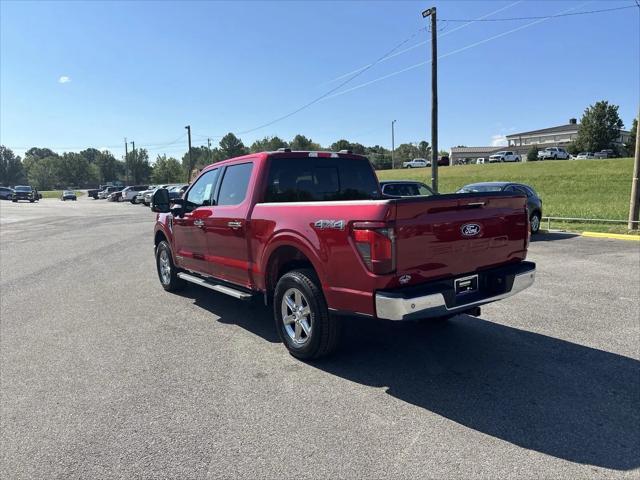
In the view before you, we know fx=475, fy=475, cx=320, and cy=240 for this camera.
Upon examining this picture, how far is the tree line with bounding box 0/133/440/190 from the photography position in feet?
340

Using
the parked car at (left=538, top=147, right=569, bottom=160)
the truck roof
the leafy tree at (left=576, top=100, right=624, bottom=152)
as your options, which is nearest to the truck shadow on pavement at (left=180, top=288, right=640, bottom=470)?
the truck roof

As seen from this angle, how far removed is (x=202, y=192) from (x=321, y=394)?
11.9 feet

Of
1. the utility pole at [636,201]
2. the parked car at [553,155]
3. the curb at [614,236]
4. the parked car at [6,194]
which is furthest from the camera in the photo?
the parked car at [553,155]

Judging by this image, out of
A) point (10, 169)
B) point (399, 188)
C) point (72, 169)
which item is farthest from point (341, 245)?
point (10, 169)

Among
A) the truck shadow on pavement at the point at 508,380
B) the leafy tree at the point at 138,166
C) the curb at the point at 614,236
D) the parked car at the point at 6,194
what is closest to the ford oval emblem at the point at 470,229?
the truck shadow on pavement at the point at 508,380

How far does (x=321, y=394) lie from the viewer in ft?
12.6

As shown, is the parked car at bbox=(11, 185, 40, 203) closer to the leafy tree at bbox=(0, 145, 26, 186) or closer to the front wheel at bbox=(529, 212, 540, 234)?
the front wheel at bbox=(529, 212, 540, 234)

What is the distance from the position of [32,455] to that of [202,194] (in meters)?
3.97

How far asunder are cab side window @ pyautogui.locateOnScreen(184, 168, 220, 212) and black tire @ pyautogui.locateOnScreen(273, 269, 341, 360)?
2.14m

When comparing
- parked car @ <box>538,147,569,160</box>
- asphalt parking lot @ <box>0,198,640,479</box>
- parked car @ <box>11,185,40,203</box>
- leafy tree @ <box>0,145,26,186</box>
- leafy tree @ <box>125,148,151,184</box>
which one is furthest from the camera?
leafy tree @ <box>0,145,26,186</box>

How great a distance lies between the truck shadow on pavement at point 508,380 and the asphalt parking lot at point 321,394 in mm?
16

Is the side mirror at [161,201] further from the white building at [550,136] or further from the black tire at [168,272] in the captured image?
the white building at [550,136]

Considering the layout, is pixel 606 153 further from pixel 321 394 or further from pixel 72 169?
pixel 72 169

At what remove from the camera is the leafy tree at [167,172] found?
346ft
